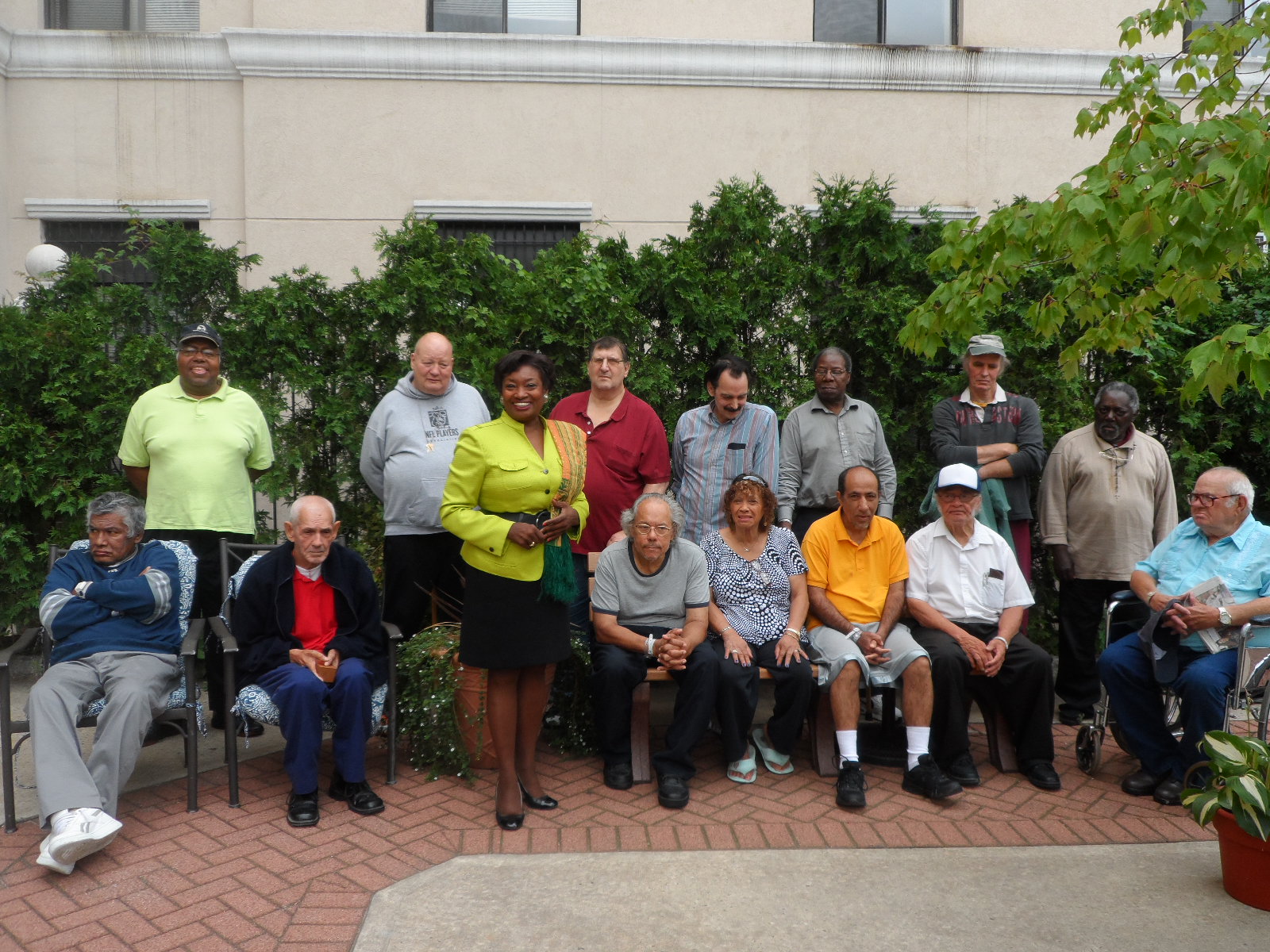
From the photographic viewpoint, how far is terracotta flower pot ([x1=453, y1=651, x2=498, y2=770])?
16.3ft

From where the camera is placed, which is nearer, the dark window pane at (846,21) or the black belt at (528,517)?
the black belt at (528,517)

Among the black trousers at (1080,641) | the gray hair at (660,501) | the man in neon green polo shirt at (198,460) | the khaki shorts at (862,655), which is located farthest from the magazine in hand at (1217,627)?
the man in neon green polo shirt at (198,460)

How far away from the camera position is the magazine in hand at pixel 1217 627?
15.4ft

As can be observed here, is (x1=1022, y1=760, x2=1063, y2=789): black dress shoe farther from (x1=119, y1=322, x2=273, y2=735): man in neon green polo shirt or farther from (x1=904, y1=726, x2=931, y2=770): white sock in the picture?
(x1=119, y1=322, x2=273, y2=735): man in neon green polo shirt

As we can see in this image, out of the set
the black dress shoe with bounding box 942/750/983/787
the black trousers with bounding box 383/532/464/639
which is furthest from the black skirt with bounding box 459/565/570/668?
the black dress shoe with bounding box 942/750/983/787

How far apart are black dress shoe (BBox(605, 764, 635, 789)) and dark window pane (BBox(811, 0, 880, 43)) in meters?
7.74

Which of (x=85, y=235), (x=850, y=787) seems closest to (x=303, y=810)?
(x=850, y=787)

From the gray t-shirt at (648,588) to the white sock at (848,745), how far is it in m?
0.89

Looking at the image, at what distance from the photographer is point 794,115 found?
9922 mm

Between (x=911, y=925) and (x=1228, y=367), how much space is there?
6.77ft

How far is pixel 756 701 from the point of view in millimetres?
4980

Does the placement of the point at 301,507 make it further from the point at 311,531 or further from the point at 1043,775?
the point at 1043,775

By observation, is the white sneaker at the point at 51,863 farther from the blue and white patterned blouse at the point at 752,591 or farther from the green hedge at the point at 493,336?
the blue and white patterned blouse at the point at 752,591

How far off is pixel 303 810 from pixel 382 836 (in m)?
0.38
